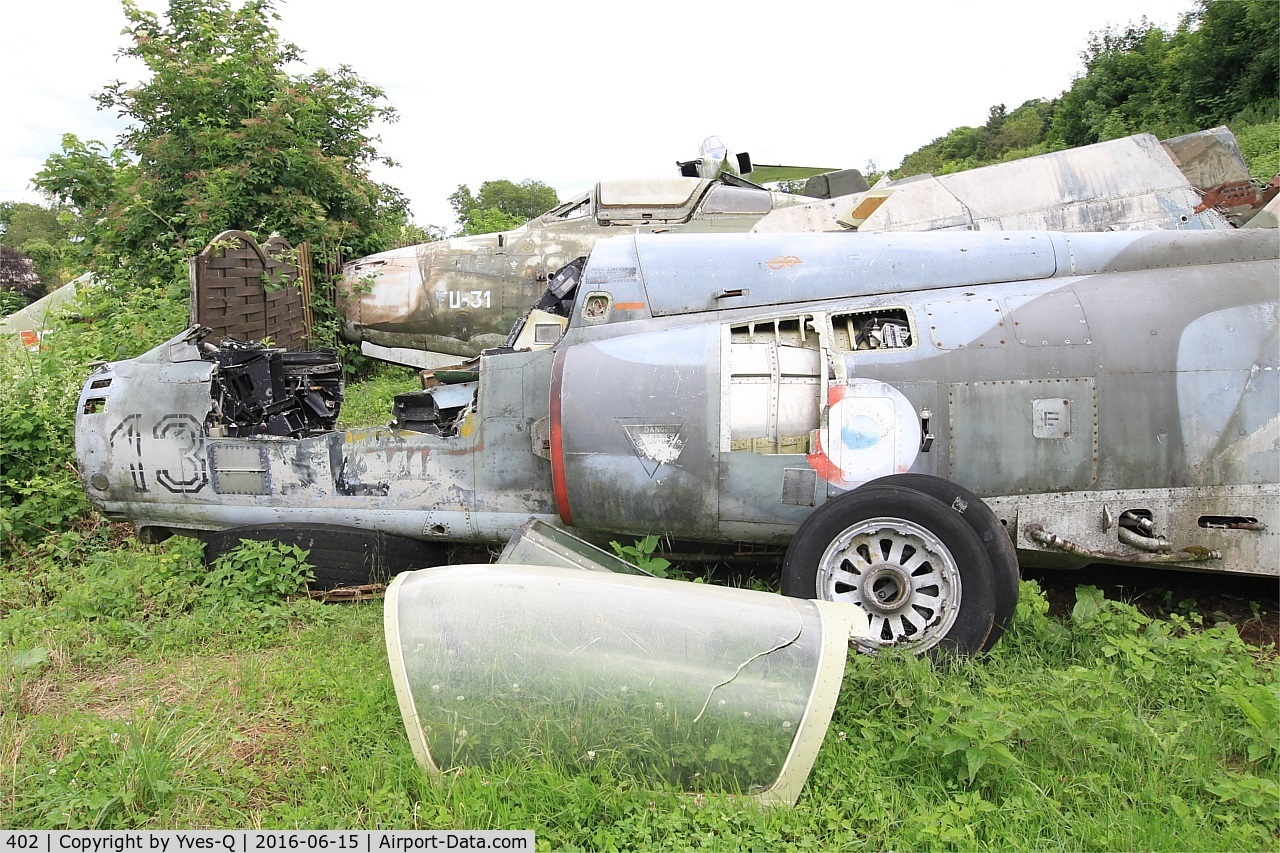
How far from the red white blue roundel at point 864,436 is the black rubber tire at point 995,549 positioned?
1.17ft

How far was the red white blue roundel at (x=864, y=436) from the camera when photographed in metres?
4.14

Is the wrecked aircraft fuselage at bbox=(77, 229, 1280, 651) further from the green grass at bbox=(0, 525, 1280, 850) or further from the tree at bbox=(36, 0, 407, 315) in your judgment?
the tree at bbox=(36, 0, 407, 315)

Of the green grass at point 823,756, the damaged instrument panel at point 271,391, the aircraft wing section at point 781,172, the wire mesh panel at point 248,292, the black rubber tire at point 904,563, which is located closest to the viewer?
the green grass at point 823,756

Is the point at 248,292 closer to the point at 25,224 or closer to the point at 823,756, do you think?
the point at 823,756

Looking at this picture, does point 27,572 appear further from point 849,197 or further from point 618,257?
point 849,197

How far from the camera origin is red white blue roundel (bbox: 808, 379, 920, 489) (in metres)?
4.14

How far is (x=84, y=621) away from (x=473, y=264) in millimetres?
5962

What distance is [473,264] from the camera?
385 inches

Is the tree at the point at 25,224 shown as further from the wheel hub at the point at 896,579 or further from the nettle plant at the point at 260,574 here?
the wheel hub at the point at 896,579

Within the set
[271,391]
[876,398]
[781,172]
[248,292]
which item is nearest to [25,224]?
[781,172]

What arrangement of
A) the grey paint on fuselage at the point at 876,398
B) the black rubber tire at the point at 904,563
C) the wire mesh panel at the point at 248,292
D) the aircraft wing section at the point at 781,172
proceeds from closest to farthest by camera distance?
1. the black rubber tire at the point at 904,563
2. the grey paint on fuselage at the point at 876,398
3. the wire mesh panel at the point at 248,292
4. the aircraft wing section at the point at 781,172

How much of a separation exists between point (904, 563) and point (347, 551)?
10.6ft

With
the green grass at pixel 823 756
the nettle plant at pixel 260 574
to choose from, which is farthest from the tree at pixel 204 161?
the green grass at pixel 823 756

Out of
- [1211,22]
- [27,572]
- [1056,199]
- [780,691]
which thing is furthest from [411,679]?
[1211,22]
